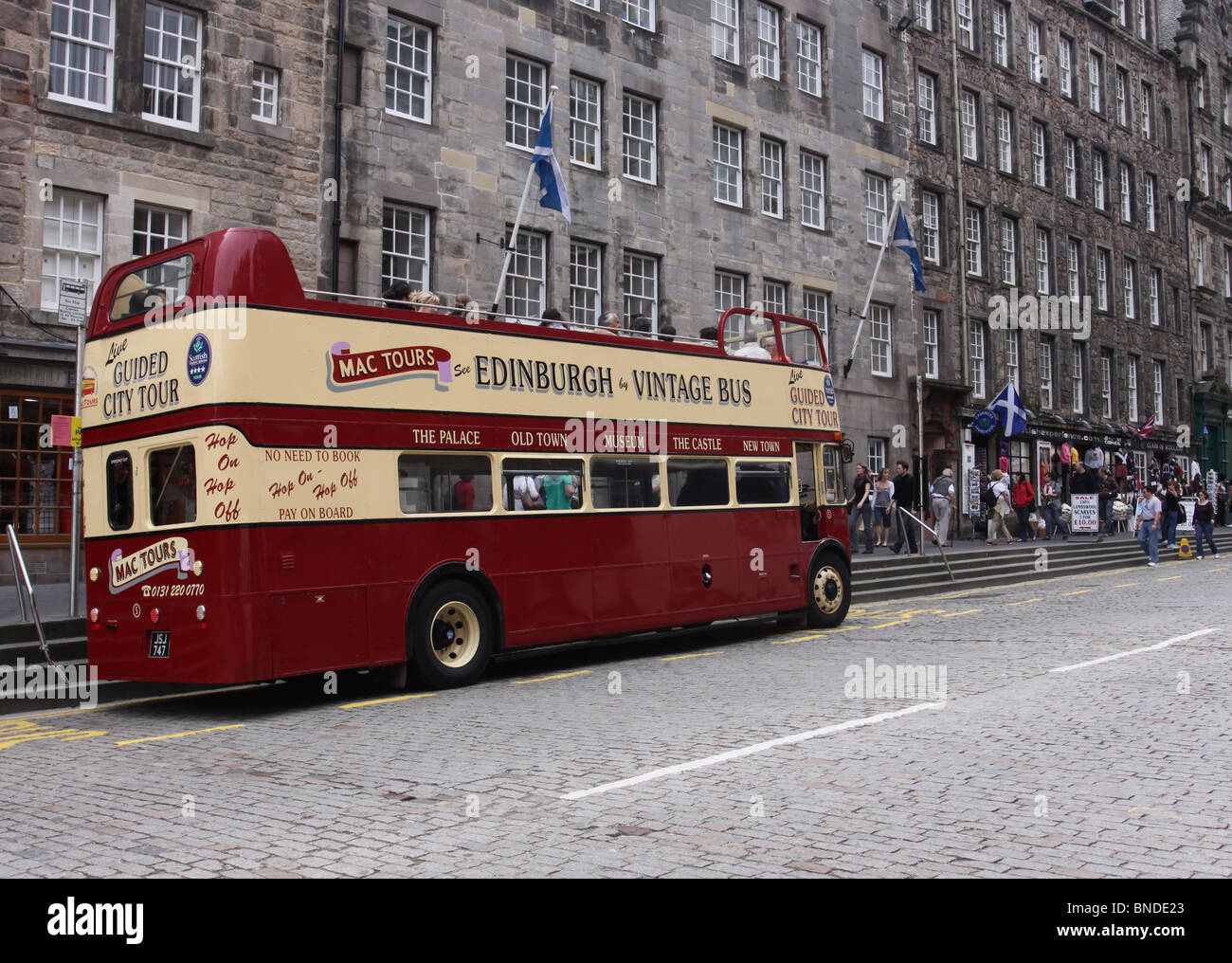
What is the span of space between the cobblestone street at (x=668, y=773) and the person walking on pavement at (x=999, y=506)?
57.5ft

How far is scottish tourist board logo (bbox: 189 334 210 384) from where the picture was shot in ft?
32.2

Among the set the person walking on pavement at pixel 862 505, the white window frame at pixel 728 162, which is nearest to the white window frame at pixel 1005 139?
the white window frame at pixel 728 162

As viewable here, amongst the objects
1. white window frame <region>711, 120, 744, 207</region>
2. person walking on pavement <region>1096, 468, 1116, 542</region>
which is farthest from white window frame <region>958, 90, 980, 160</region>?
white window frame <region>711, 120, 744, 207</region>

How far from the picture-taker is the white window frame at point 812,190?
31.1 metres

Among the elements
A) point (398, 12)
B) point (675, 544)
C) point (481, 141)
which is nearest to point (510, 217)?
point (481, 141)

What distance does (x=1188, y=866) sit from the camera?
494cm

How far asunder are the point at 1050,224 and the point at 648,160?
21441mm

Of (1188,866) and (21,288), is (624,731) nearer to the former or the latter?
(1188,866)

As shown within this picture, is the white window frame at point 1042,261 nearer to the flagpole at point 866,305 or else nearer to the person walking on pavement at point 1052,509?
the person walking on pavement at point 1052,509

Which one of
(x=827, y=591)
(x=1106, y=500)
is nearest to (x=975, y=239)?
(x=1106, y=500)

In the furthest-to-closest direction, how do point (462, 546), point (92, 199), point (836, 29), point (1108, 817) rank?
1. point (836, 29)
2. point (92, 199)
3. point (462, 546)
4. point (1108, 817)

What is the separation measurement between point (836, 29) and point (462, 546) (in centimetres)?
2583

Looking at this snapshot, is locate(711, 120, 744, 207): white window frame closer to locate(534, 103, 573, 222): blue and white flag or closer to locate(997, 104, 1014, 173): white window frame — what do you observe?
locate(534, 103, 573, 222): blue and white flag

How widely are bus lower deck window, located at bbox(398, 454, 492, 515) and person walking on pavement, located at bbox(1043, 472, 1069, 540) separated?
24.7 meters
